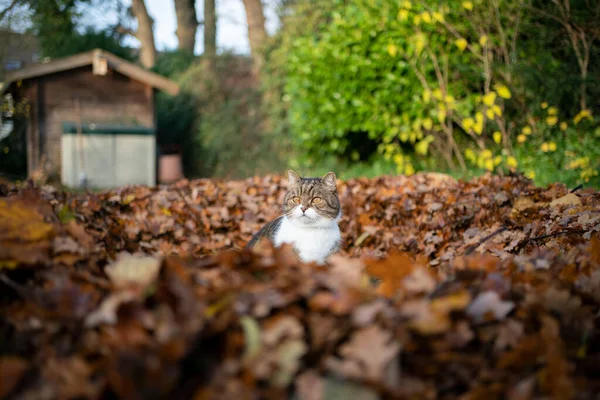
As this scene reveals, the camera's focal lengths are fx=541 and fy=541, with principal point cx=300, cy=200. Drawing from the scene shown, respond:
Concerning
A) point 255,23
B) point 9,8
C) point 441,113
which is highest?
point 9,8

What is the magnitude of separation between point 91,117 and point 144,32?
8171 mm

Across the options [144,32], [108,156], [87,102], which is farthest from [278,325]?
[144,32]

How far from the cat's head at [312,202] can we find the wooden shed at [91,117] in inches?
461

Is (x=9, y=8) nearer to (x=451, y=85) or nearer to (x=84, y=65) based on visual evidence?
(x=84, y=65)

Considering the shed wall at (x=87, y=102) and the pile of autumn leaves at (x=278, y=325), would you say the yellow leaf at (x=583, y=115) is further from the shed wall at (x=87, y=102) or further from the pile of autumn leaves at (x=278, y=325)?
the shed wall at (x=87, y=102)

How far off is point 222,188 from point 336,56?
17.9ft

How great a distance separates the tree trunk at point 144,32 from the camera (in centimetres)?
2191

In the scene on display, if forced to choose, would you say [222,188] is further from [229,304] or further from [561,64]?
[561,64]

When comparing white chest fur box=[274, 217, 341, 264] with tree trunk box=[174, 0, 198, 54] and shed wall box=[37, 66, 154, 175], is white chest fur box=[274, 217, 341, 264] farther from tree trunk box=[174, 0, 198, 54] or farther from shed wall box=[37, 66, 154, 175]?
tree trunk box=[174, 0, 198, 54]

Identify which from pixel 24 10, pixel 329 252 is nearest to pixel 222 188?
pixel 329 252

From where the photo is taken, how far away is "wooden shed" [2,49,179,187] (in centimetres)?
1447

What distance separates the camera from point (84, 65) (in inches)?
581

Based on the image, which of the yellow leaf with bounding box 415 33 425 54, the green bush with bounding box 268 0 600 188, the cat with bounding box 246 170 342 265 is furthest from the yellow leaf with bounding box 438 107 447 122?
the cat with bounding box 246 170 342 265

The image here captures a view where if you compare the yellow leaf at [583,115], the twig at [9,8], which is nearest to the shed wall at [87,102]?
the twig at [9,8]
